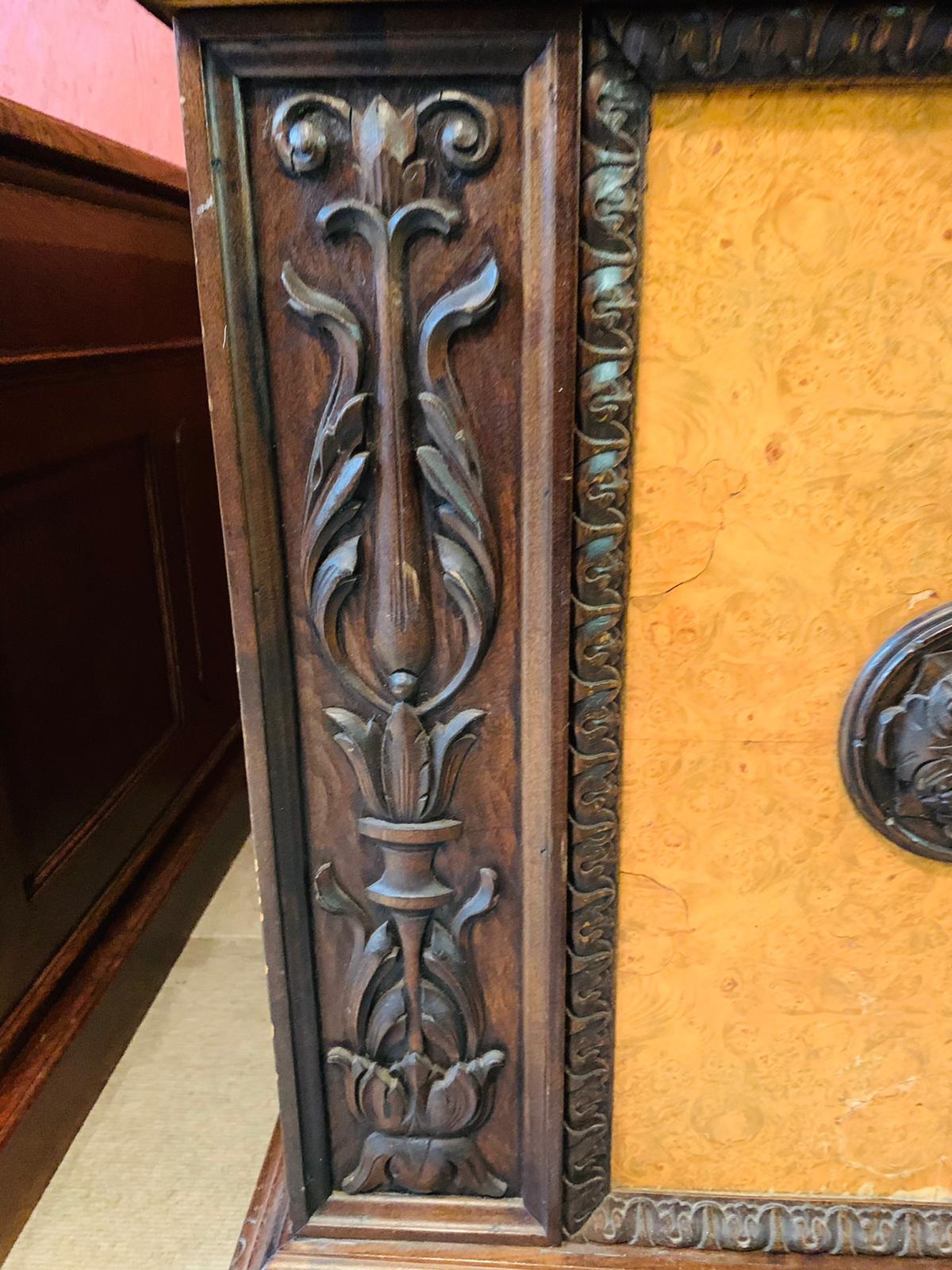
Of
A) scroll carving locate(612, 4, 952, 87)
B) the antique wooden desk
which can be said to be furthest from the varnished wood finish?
scroll carving locate(612, 4, 952, 87)

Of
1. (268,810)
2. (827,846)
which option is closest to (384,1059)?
(268,810)

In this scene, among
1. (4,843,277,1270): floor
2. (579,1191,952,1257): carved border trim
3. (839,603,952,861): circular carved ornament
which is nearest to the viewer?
(839,603,952,861): circular carved ornament

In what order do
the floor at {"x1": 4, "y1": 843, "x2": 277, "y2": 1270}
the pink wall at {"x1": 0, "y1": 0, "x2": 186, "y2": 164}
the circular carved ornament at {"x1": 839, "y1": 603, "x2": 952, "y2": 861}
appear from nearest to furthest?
the circular carved ornament at {"x1": 839, "y1": 603, "x2": 952, "y2": 861} → the floor at {"x1": 4, "y1": 843, "x2": 277, "y2": 1270} → the pink wall at {"x1": 0, "y1": 0, "x2": 186, "y2": 164}

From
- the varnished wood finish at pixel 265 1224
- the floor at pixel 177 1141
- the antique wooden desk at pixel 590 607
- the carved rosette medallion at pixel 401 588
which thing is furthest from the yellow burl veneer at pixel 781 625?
the floor at pixel 177 1141

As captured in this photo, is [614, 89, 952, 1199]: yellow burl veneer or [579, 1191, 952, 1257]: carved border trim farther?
[579, 1191, 952, 1257]: carved border trim

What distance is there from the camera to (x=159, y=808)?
52.5 inches

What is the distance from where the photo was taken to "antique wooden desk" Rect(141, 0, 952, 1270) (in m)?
0.51

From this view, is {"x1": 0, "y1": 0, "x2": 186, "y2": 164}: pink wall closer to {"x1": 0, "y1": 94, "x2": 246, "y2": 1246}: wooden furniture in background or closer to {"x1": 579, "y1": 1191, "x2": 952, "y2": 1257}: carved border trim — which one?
{"x1": 0, "y1": 94, "x2": 246, "y2": 1246}: wooden furniture in background

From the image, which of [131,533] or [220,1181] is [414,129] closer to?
[131,533]

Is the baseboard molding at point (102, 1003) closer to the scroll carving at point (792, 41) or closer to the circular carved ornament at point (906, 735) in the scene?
the circular carved ornament at point (906, 735)

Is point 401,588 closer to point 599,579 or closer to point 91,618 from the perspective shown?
point 599,579

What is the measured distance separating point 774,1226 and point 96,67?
1726 mm

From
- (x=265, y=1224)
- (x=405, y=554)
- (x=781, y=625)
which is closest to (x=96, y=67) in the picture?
(x=405, y=554)

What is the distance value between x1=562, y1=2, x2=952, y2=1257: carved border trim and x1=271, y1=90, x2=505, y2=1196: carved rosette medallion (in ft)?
0.20
